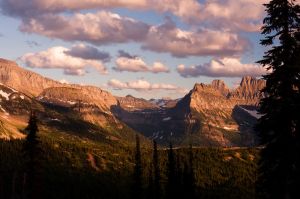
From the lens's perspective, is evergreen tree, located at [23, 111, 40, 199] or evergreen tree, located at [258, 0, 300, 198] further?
evergreen tree, located at [23, 111, 40, 199]

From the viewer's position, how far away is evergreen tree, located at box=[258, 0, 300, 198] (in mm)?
34719

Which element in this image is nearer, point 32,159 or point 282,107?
point 282,107

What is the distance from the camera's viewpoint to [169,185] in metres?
100

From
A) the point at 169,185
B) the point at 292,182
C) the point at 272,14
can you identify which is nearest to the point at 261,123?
the point at 292,182

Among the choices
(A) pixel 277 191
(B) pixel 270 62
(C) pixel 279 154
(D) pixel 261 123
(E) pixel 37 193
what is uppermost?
(B) pixel 270 62

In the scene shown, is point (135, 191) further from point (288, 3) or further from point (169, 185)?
point (288, 3)

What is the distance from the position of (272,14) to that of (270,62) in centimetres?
370

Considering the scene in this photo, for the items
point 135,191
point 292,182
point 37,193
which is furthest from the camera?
point 135,191

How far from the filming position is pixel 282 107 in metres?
34.8

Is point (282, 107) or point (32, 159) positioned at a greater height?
point (282, 107)

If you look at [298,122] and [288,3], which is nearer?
[298,122]

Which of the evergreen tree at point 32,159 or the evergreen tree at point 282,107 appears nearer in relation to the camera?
the evergreen tree at point 282,107

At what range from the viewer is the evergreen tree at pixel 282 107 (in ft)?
114

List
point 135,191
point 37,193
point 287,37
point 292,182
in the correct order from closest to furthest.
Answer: point 292,182 < point 287,37 < point 37,193 < point 135,191
